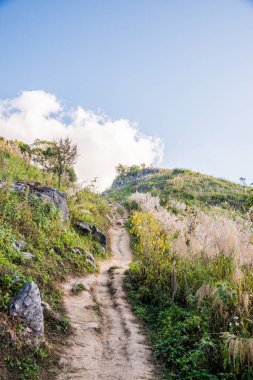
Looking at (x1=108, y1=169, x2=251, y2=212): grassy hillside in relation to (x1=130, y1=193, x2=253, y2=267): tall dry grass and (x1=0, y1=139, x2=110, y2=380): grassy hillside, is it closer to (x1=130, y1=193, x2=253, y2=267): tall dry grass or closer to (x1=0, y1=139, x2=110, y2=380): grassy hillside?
(x1=0, y1=139, x2=110, y2=380): grassy hillside

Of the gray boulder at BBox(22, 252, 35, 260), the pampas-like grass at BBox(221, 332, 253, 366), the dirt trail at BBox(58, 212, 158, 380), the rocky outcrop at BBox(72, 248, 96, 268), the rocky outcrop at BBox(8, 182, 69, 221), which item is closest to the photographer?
the pampas-like grass at BBox(221, 332, 253, 366)

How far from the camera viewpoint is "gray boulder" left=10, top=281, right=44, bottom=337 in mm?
3840

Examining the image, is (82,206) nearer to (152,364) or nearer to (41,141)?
(152,364)

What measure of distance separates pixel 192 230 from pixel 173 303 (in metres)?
2.06

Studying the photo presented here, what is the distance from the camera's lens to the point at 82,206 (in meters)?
14.0

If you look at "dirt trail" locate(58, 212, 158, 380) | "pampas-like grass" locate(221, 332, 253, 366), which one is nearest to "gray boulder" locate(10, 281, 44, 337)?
"dirt trail" locate(58, 212, 158, 380)

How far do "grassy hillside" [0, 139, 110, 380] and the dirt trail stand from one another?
0.29 meters

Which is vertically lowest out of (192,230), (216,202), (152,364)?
(152,364)

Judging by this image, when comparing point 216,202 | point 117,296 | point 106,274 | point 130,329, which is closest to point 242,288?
point 130,329

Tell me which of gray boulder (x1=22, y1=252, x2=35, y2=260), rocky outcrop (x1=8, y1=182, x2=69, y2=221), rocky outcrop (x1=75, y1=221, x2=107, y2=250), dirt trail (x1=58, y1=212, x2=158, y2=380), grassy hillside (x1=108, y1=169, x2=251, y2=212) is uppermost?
grassy hillside (x1=108, y1=169, x2=251, y2=212)

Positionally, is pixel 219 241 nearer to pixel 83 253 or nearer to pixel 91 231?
pixel 83 253

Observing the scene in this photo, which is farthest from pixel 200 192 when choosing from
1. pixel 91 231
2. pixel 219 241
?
pixel 219 241

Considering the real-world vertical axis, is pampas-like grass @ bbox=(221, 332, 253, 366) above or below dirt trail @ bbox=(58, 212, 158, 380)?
above

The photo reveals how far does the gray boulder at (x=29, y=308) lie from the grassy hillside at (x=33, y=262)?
0.33 feet
